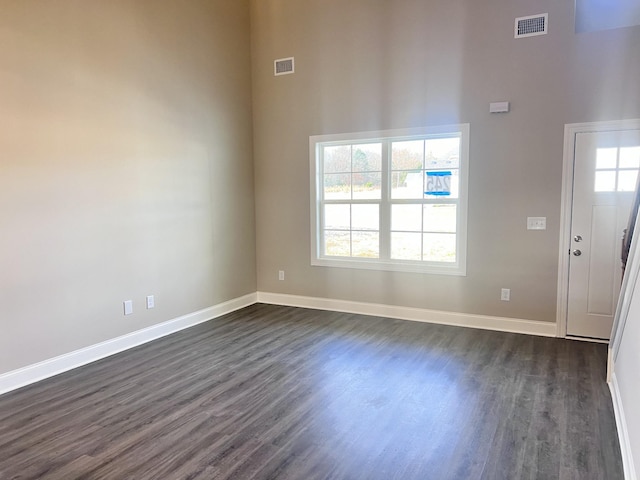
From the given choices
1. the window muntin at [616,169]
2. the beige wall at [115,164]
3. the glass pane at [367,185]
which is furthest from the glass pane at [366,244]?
the window muntin at [616,169]

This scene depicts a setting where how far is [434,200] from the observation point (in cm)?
475

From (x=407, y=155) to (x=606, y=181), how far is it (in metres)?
1.93

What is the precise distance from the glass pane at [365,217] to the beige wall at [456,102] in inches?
22.3

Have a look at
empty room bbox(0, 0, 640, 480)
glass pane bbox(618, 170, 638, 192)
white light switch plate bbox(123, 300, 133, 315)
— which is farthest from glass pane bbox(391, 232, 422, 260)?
white light switch plate bbox(123, 300, 133, 315)

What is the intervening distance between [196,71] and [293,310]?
9.84ft

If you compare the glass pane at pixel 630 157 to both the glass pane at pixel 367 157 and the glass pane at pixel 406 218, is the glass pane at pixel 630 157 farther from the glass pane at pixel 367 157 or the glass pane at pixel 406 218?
the glass pane at pixel 367 157

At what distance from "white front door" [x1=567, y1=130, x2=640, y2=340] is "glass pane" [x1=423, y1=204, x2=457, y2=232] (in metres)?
1.13

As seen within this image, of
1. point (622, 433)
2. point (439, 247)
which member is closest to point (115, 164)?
point (439, 247)

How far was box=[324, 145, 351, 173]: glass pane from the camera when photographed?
523 cm

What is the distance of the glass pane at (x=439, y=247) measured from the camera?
4.72 meters

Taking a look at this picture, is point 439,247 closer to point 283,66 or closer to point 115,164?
point 283,66

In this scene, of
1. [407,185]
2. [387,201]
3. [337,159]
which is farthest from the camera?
[337,159]

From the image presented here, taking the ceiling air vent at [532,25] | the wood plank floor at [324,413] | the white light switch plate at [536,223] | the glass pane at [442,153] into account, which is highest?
the ceiling air vent at [532,25]

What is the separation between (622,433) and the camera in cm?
239
